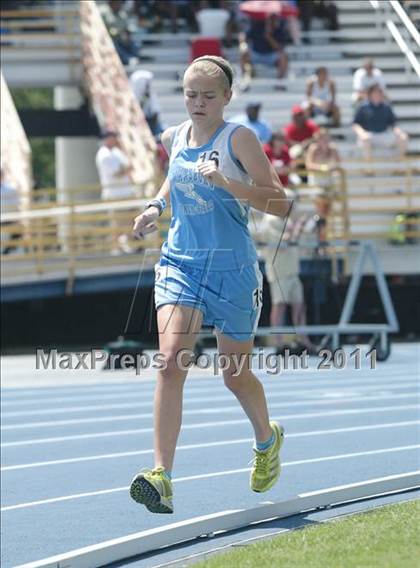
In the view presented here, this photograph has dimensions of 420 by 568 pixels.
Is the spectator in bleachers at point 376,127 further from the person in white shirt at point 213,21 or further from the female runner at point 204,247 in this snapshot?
the female runner at point 204,247

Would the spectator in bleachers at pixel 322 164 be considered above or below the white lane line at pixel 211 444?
below

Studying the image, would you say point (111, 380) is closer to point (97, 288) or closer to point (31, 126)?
point (97, 288)

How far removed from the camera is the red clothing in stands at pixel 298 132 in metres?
20.3

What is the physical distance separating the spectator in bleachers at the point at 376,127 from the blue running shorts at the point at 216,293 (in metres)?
15.1

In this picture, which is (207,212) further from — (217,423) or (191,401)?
(191,401)

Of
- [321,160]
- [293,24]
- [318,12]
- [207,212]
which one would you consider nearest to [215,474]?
[207,212]

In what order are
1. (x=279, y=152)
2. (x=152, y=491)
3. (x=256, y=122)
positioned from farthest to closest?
(x=256, y=122), (x=279, y=152), (x=152, y=491)

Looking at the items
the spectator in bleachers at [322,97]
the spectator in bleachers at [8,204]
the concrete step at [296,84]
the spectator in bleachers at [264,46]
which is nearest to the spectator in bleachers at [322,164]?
the spectator in bleachers at [322,97]

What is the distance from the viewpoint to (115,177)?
65.4 ft

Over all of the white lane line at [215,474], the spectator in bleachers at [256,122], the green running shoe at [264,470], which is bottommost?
the spectator in bleachers at [256,122]

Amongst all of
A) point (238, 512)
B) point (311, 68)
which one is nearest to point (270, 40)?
point (311, 68)

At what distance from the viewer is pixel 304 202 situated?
20109 mm

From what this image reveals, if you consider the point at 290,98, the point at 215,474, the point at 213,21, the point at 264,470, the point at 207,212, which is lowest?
the point at 290,98

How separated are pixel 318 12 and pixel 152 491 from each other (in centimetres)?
2014
